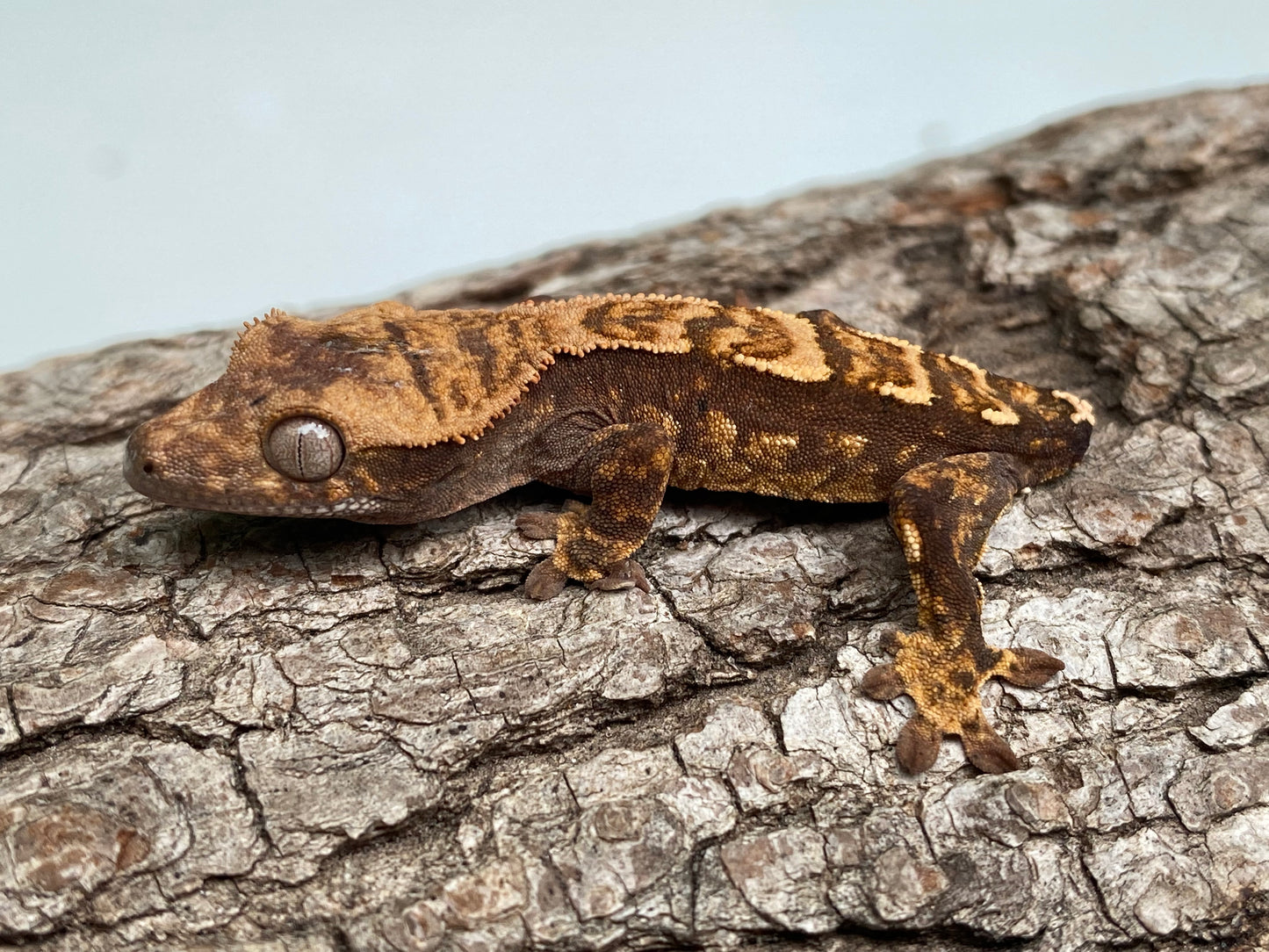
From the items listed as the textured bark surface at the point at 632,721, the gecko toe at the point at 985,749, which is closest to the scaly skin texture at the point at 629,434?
the gecko toe at the point at 985,749

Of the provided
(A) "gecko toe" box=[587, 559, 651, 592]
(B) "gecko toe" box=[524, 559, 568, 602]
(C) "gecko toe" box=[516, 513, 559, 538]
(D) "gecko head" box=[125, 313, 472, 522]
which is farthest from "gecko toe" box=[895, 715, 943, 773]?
(D) "gecko head" box=[125, 313, 472, 522]

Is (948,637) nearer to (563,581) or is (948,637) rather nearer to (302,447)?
(563,581)

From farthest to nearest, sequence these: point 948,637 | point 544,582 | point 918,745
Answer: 1. point 544,582
2. point 948,637
3. point 918,745

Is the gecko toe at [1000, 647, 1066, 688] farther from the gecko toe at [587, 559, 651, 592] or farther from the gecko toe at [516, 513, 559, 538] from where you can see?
the gecko toe at [516, 513, 559, 538]

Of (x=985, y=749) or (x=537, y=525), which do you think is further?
(x=537, y=525)

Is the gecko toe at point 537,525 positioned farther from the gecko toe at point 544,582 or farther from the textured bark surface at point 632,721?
the gecko toe at point 544,582

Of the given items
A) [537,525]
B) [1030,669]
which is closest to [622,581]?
[537,525]

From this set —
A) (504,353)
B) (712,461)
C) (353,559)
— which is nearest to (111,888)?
(353,559)

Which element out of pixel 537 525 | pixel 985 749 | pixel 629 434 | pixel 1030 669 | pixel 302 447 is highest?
pixel 302 447
